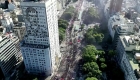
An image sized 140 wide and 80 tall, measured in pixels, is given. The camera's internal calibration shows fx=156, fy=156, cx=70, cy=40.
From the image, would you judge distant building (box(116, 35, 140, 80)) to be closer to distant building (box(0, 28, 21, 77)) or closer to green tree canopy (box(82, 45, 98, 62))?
green tree canopy (box(82, 45, 98, 62))

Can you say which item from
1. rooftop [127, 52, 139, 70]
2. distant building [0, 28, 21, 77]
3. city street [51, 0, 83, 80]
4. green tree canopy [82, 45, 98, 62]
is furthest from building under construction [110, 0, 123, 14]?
distant building [0, 28, 21, 77]

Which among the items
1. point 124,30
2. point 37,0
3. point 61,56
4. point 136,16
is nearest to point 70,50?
point 61,56

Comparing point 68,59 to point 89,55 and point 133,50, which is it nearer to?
point 89,55

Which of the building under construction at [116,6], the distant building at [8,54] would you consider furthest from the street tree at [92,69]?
the building under construction at [116,6]

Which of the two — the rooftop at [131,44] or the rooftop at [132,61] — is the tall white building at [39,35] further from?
the rooftop at [132,61]

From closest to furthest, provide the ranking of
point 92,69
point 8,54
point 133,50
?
point 133,50 < point 92,69 < point 8,54

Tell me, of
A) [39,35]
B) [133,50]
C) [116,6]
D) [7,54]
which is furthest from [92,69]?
[116,6]

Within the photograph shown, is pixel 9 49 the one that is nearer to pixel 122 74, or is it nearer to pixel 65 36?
pixel 65 36
